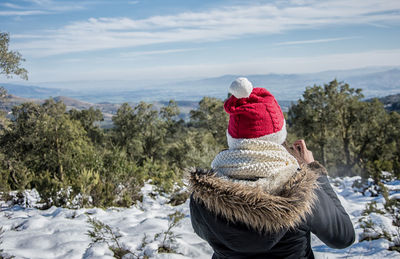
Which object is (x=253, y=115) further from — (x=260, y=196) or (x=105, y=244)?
(x=105, y=244)

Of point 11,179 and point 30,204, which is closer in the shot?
point 30,204

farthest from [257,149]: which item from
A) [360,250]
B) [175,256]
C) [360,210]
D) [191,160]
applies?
[191,160]

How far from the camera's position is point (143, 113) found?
30391 millimetres

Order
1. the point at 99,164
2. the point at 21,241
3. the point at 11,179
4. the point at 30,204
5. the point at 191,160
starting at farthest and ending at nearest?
the point at 191,160, the point at 99,164, the point at 11,179, the point at 30,204, the point at 21,241

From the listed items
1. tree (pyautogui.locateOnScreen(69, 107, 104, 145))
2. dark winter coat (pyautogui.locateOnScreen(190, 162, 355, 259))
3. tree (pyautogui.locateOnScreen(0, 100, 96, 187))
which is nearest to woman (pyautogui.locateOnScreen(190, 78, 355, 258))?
dark winter coat (pyautogui.locateOnScreen(190, 162, 355, 259))

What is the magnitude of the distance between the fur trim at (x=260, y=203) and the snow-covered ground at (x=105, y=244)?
2394mm

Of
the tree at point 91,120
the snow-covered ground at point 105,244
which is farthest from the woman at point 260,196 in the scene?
the tree at point 91,120

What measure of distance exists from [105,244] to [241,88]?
3.04 m

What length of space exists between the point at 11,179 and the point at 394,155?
2775 centimetres

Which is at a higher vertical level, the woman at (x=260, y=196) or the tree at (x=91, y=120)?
the woman at (x=260, y=196)

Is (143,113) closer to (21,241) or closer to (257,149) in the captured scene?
(21,241)

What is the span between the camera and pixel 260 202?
4.25 ft

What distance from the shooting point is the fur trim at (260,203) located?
50.7 inches

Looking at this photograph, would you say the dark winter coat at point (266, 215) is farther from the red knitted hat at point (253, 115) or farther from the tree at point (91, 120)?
the tree at point (91, 120)
